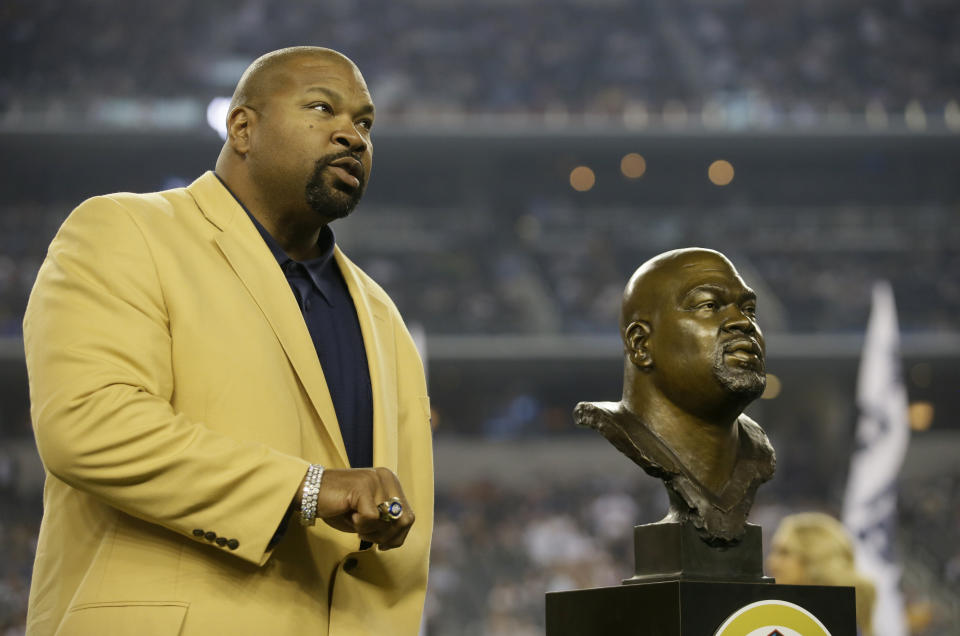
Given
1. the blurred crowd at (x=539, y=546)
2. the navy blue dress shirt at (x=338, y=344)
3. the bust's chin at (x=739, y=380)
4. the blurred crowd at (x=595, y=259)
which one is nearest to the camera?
the navy blue dress shirt at (x=338, y=344)

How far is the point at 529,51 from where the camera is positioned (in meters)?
20.5

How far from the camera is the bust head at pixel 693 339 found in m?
2.71

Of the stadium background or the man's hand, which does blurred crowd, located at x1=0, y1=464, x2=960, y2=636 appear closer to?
the stadium background

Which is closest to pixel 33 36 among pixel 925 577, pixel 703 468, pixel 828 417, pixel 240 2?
pixel 240 2

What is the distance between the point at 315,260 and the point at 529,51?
1861cm

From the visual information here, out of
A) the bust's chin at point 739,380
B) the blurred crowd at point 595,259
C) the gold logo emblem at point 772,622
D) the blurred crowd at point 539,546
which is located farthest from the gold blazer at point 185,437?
the blurred crowd at point 595,259

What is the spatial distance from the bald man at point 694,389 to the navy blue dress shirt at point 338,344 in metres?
0.72

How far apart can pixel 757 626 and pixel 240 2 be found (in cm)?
1935

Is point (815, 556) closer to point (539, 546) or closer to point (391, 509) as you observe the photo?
point (391, 509)

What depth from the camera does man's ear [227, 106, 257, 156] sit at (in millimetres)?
2359

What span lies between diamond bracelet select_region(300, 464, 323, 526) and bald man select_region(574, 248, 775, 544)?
0.99 metres

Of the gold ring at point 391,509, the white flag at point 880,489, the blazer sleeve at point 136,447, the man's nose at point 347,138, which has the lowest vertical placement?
the gold ring at point 391,509

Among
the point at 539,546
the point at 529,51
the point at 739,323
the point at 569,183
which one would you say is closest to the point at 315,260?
the point at 739,323

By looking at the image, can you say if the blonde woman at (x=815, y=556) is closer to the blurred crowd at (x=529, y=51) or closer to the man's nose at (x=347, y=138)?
the man's nose at (x=347, y=138)
